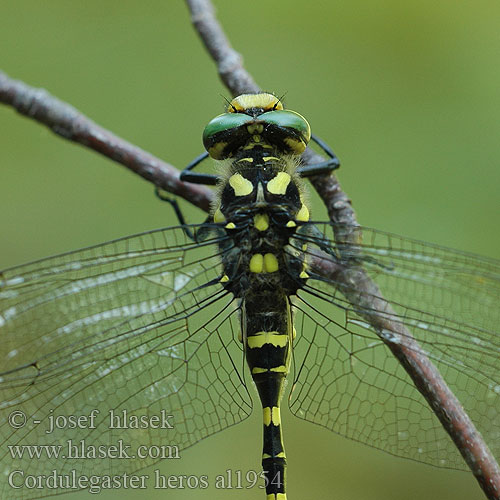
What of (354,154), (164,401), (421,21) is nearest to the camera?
(164,401)

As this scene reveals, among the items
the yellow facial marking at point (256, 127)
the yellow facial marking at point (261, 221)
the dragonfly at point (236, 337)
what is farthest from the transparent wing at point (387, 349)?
the yellow facial marking at point (256, 127)

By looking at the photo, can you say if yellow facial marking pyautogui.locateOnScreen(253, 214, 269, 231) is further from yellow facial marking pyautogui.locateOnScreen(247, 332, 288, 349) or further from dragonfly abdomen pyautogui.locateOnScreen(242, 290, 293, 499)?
yellow facial marking pyautogui.locateOnScreen(247, 332, 288, 349)

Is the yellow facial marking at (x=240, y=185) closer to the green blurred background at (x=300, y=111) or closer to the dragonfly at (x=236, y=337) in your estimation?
the dragonfly at (x=236, y=337)

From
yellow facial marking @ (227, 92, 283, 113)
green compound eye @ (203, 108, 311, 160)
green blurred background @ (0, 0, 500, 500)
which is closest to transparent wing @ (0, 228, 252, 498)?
green compound eye @ (203, 108, 311, 160)

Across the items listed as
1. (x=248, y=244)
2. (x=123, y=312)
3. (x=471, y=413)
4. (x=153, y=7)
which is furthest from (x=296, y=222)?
(x=153, y=7)

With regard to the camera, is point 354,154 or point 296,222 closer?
point 296,222

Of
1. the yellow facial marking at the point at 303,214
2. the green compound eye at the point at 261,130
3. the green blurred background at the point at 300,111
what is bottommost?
the yellow facial marking at the point at 303,214

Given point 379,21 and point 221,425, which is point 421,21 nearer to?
point 379,21
